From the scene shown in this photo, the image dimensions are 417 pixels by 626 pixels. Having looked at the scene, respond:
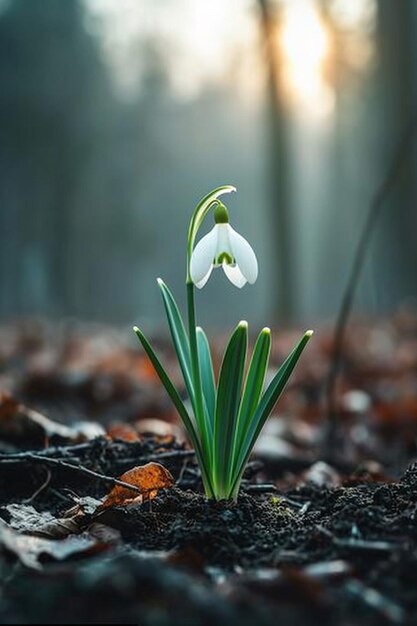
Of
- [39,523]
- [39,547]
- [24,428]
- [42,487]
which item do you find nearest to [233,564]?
[39,547]

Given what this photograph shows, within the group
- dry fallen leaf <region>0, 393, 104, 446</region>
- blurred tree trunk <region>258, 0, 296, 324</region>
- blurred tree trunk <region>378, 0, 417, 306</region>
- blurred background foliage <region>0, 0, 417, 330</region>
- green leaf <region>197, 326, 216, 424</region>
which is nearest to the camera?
green leaf <region>197, 326, 216, 424</region>

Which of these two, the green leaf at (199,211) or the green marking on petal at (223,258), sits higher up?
the green leaf at (199,211)

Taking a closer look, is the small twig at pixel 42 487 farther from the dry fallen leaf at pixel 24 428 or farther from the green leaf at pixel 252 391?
the green leaf at pixel 252 391

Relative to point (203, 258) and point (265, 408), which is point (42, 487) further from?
point (203, 258)

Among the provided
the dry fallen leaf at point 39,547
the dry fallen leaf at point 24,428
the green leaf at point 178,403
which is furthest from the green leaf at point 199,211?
the dry fallen leaf at point 24,428

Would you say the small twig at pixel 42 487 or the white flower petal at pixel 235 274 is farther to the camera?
the small twig at pixel 42 487

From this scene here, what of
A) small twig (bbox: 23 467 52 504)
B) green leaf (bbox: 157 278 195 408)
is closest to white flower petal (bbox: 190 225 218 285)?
green leaf (bbox: 157 278 195 408)

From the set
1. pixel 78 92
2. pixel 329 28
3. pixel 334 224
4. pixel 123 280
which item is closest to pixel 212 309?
pixel 123 280

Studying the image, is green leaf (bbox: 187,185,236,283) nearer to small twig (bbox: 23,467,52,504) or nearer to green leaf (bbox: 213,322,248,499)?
green leaf (bbox: 213,322,248,499)
